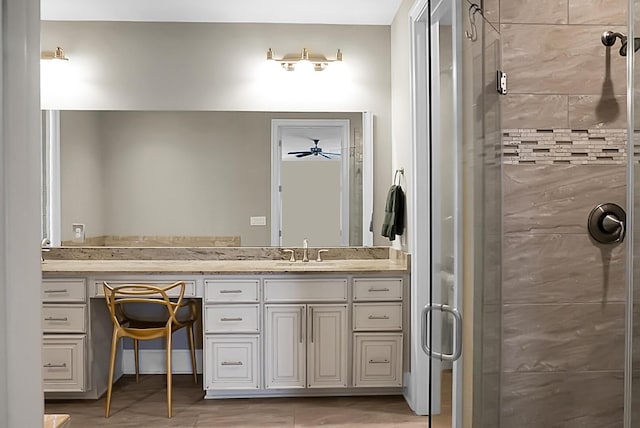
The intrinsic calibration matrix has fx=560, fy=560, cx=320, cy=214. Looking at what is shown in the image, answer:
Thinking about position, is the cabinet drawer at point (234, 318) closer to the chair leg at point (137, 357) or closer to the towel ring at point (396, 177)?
the chair leg at point (137, 357)

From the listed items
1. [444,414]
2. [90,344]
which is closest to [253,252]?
[90,344]

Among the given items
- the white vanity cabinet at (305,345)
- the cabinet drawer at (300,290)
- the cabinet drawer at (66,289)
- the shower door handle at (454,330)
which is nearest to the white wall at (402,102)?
the cabinet drawer at (300,290)

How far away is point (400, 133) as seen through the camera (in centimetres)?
395

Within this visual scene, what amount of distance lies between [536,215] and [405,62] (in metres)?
2.11

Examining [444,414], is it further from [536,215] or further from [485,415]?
[536,215]

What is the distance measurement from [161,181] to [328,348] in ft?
5.79

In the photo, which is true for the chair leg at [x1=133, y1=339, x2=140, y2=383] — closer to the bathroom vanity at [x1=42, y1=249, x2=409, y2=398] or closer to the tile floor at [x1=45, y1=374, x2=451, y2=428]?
the tile floor at [x1=45, y1=374, x2=451, y2=428]

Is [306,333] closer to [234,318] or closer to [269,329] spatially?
[269,329]

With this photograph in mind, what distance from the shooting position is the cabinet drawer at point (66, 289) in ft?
11.7

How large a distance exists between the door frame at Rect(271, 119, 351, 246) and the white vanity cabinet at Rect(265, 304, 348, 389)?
0.76m

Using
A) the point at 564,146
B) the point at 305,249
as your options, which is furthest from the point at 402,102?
the point at 564,146

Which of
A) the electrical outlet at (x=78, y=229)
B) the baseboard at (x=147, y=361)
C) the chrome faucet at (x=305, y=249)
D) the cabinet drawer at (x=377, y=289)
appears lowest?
the baseboard at (x=147, y=361)

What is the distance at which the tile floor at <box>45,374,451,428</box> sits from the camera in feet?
10.7

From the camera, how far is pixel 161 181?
420cm
